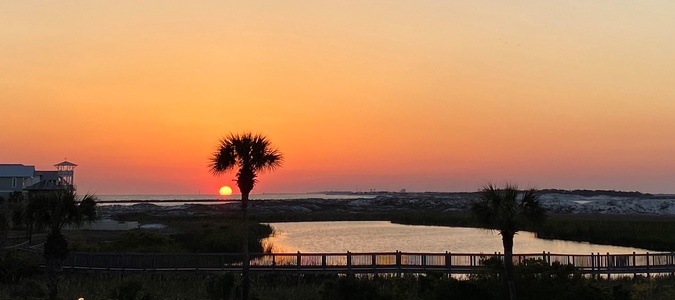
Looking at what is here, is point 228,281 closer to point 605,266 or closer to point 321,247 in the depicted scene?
point 605,266

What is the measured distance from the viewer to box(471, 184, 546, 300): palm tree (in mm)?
21219

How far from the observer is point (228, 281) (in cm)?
2641

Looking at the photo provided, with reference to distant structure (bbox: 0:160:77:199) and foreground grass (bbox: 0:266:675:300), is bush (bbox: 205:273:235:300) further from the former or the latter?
distant structure (bbox: 0:160:77:199)

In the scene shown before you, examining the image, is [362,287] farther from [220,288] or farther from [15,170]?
[15,170]

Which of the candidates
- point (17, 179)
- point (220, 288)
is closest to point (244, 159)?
point (220, 288)

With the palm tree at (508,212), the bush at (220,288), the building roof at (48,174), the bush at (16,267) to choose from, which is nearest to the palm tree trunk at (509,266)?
the palm tree at (508,212)

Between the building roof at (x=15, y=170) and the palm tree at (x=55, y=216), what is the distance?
236ft

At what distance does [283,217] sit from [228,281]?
94974mm

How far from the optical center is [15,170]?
8819 cm

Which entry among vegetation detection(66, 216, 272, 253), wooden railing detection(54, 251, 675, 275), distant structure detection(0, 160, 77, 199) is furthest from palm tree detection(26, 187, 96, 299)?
distant structure detection(0, 160, 77, 199)

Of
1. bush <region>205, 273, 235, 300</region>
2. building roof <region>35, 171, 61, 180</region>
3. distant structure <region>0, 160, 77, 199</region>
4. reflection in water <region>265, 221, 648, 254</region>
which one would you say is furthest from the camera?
building roof <region>35, 171, 61, 180</region>

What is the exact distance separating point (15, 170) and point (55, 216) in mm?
74810

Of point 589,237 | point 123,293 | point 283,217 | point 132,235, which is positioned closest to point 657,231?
point 589,237

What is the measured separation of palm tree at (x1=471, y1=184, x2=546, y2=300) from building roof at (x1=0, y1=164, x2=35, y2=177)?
8460 cm
